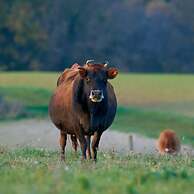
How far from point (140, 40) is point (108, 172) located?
8378 cm

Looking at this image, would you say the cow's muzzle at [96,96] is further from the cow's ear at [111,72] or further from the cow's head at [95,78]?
the cow's ear at [111,72]

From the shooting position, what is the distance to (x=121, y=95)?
5334cm

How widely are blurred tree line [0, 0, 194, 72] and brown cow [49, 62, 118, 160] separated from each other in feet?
214

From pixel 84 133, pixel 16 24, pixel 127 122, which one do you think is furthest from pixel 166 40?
pixel 84 133

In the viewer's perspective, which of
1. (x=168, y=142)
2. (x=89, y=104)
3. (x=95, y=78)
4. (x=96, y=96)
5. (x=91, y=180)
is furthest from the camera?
(x=168, y=142)

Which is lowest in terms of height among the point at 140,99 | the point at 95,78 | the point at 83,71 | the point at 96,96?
the point at 140,99

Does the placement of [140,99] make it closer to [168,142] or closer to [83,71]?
[168,142]

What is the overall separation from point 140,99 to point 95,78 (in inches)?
1479

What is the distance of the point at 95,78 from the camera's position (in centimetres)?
1560

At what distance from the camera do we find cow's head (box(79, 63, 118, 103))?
15516 millimetres

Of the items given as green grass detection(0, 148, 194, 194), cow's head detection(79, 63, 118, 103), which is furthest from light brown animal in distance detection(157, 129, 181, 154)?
green grass detection(0, 148, 194, 194)

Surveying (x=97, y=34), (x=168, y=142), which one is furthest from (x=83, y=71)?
(x=97, y=34)

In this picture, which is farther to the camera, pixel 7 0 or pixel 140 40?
pixel 140 40

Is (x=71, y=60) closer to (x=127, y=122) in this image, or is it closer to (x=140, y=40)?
(x=140, y=40)
